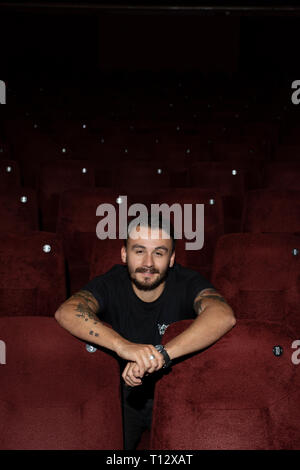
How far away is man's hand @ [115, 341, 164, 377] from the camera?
0.46 meters

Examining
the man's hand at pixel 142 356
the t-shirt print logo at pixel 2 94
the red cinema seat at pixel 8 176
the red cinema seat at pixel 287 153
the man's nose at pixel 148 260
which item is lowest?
the man's hand at pixel 142 356

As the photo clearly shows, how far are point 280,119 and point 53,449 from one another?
6.31 ft

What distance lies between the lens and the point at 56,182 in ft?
3.83

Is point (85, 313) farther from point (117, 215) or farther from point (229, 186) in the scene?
point (229, 186)

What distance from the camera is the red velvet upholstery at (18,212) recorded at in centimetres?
93

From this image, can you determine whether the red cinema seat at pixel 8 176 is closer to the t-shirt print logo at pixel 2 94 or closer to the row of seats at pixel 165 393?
the row of seats at pixel 165 393

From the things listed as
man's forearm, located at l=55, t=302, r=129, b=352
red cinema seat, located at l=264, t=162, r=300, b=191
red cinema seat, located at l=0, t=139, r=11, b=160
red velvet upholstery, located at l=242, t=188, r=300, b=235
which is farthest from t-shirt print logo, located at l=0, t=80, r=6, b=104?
man's forearm, located at l=55, t=302, r=129, b=352

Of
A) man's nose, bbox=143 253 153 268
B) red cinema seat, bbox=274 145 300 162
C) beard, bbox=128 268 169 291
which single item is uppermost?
red cinema seat, bbox=274 145 300 162

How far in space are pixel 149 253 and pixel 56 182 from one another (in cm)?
63

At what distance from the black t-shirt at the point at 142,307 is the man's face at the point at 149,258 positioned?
2 centimetres

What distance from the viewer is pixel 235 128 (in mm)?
1816

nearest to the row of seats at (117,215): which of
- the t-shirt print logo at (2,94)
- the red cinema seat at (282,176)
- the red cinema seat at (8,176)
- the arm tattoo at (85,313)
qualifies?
the red cinema seat at (8,176)

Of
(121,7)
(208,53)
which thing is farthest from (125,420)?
(208,53)

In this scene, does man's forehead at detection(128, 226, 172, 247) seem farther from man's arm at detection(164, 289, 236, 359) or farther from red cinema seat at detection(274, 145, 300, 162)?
red cinema seat at detection(274, 145, 300, 162)
